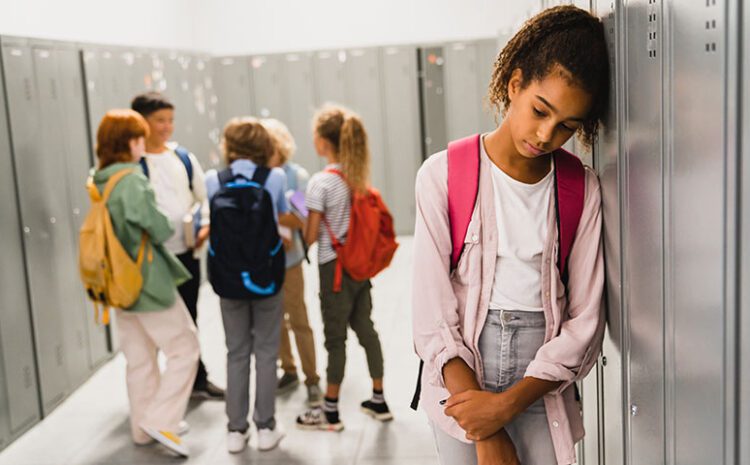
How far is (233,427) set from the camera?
13.5 feet

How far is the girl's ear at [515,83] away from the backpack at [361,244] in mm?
2301

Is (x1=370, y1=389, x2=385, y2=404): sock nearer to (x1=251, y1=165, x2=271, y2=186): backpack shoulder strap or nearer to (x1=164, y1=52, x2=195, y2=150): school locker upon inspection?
(x1=251, y1=165, x2=271, y2=186): backpack shoulder strap

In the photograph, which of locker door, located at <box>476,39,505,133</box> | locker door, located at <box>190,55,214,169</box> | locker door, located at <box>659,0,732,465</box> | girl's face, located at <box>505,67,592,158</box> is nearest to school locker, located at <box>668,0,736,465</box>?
locker door, located at <box>659,0,732,465</box>

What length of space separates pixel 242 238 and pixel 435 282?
2117 millimetres

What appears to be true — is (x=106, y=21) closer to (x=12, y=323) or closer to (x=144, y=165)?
(x=144, y=165)

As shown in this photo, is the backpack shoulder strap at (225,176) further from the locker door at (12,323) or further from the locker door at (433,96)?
the locker door at (433,96)

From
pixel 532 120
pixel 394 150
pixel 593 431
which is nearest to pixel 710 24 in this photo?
pixel 532 120

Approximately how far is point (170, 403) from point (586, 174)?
2776mm

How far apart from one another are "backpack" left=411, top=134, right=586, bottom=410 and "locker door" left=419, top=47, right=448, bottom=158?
732cm

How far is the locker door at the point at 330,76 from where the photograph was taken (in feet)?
30.5

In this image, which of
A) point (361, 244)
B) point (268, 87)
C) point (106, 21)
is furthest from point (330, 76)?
point (361, 244)

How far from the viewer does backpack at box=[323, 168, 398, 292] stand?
411cm

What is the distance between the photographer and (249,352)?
409 centimetres

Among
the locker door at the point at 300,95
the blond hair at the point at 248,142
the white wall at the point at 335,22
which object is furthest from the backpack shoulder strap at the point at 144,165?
the white wall at the point at 335,22
